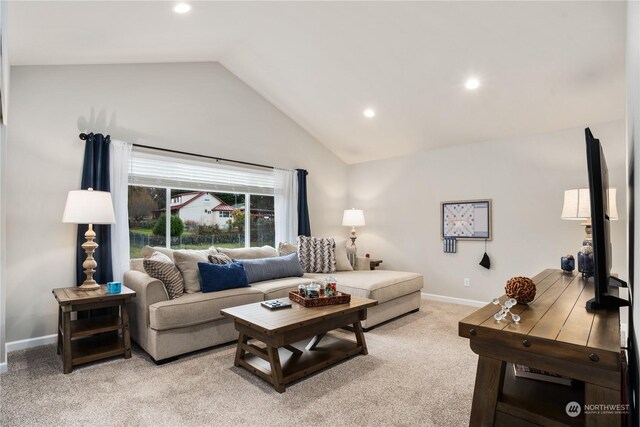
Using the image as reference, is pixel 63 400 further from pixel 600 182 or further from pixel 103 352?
pixel 600 182

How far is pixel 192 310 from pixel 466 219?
11.5 feet

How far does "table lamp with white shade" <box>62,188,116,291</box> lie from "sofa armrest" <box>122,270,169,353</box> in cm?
32

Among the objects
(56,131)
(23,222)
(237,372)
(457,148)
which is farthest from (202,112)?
(457,148)

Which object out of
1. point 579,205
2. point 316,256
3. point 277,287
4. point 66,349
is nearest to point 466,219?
point 579,205

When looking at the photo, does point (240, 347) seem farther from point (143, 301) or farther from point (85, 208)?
point (85, 208)

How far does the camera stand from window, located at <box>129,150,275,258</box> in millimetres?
3852

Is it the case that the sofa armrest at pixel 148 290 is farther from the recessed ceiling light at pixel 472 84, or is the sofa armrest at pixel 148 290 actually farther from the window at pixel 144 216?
the recessed ceiling light at pixel 472 84

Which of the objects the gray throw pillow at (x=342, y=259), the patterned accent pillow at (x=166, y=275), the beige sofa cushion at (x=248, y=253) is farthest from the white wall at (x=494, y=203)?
the patterned accent pillow at (x=166, y=275)

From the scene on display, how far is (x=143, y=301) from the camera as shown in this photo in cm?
286

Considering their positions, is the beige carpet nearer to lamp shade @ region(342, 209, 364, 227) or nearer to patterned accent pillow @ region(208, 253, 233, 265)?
patterned accent pillow @ region(208, 253, 233, 265)

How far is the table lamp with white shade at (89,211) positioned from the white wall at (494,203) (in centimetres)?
380

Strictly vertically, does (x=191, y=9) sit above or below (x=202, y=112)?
above

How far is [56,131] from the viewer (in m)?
3.23

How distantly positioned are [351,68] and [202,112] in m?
1.83
